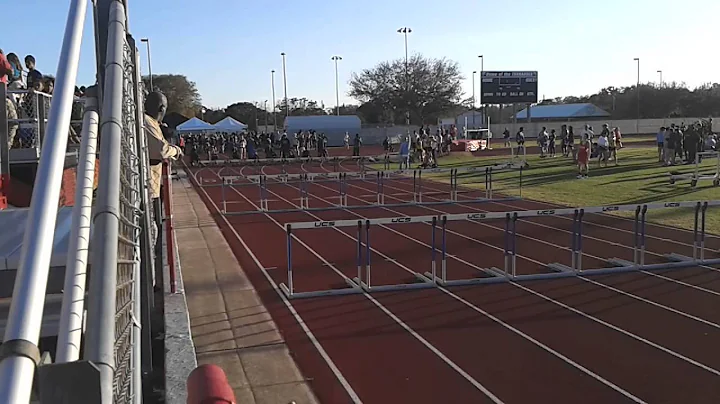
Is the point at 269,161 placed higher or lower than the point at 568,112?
lower

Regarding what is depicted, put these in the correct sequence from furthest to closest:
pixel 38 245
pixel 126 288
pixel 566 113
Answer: pixel 566 113
pixel 126 288
pixel 38 245

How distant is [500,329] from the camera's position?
26.7 feet

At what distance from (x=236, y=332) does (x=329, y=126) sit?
50.0m

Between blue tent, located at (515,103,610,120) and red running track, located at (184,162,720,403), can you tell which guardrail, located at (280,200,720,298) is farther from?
blue tent, located at (515,103,610,120)

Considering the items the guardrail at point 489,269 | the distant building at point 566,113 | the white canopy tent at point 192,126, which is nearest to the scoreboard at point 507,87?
the white canopy tent at point 192,126

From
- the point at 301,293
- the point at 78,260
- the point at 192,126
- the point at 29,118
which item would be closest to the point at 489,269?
the point at 301,293

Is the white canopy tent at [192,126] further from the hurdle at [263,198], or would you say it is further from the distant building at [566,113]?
the distant building at [566,113]

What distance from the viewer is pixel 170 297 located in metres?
6.57

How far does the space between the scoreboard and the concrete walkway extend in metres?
36.6

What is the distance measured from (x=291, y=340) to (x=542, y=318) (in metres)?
3.06

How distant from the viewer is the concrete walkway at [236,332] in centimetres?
632

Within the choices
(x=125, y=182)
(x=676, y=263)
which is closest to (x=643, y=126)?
(x=676, y=263)

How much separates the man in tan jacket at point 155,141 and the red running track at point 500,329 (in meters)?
2.41

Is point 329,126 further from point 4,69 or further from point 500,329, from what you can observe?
point 500,329
